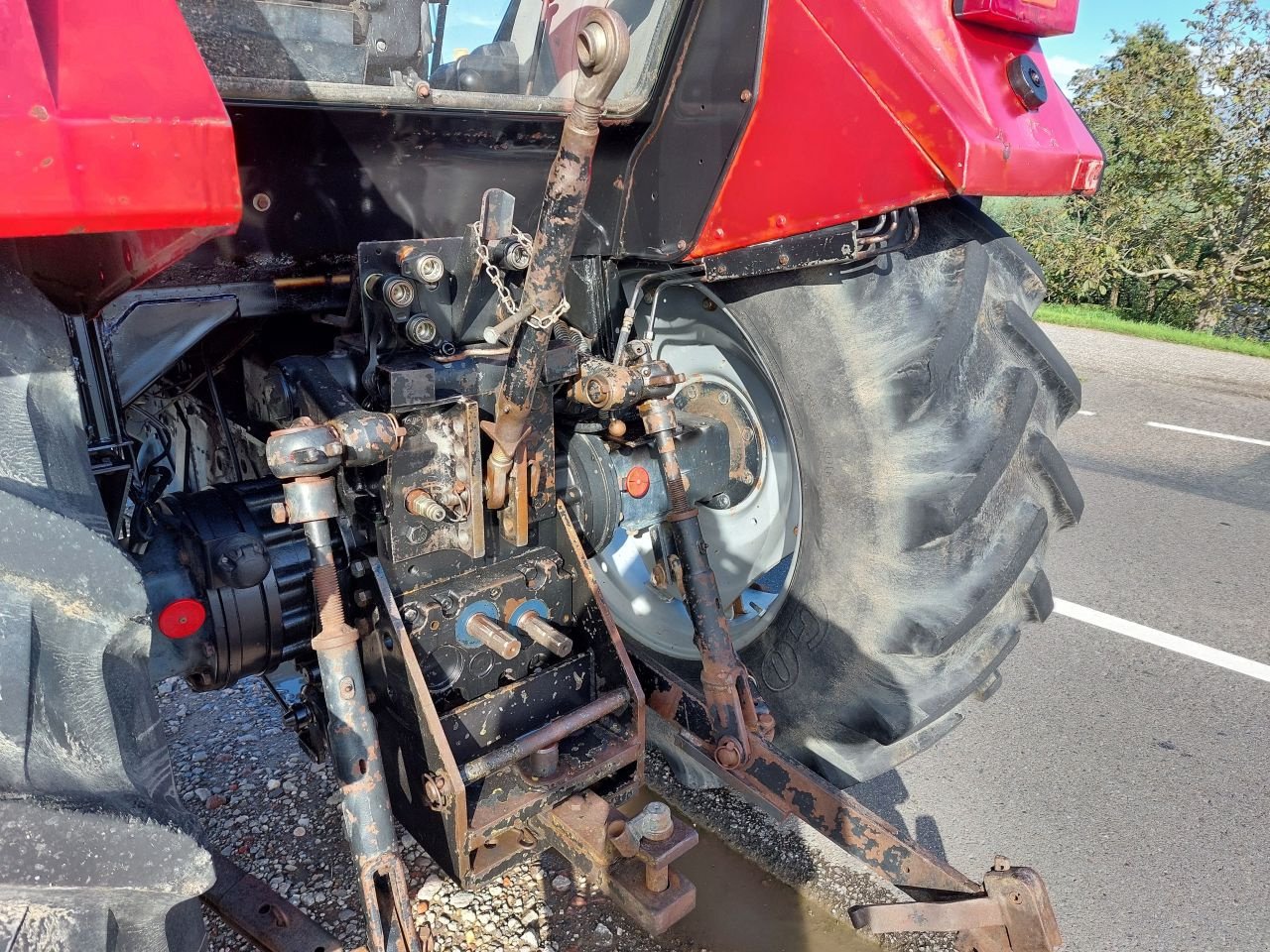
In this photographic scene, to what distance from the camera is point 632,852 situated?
1.45m

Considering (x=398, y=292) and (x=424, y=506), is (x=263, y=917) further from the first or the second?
(x=398, y=292)

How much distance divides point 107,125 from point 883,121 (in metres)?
1.05

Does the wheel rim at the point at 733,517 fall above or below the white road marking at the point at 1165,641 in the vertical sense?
above

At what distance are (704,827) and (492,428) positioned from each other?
4.22 ft

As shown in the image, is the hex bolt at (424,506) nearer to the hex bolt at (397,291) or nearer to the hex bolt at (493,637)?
the hex bolt at (493,637)

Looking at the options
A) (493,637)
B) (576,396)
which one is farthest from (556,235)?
(493,637)

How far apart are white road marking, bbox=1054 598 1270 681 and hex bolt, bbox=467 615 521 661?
8.74 feet

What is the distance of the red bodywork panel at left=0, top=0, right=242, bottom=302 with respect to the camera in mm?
748

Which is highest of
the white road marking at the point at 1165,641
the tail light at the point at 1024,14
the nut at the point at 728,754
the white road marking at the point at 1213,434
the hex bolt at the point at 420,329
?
the tail light at the point at 1024,14

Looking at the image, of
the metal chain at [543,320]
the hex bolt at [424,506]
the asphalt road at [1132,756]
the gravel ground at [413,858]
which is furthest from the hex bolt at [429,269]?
the asphalt road at [1132,756]

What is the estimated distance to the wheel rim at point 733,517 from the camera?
1.97 metres

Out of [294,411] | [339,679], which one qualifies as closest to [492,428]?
[294,411]

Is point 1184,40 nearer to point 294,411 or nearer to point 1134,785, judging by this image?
point 1134,785

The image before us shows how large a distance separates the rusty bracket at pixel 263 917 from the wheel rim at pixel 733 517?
0.96 m
